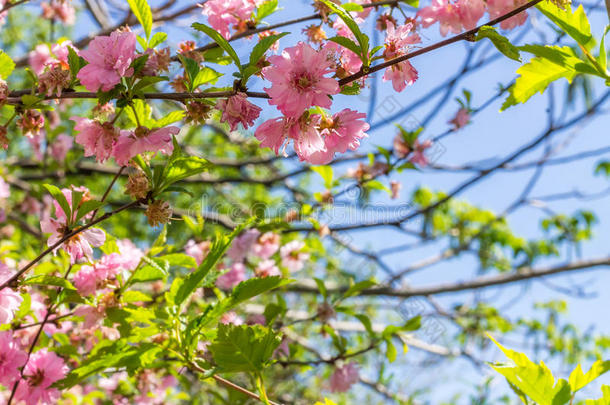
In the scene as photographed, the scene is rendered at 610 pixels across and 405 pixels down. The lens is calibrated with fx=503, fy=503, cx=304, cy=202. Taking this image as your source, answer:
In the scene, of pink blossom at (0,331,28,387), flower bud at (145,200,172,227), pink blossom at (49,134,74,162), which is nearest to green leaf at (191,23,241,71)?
flower bud at (145,200,172,227)

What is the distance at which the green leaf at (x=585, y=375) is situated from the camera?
0.79 metres

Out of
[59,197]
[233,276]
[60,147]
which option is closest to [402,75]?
[59,197]

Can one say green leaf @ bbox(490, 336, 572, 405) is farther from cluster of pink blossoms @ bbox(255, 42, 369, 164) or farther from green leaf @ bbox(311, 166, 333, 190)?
green leaf @ bbox(311, 166, 333, 190)

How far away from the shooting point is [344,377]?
224cm

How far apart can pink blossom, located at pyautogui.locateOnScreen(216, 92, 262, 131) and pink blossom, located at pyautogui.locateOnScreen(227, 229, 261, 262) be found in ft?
4.61

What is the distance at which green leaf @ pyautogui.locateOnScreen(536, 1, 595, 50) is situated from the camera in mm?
912

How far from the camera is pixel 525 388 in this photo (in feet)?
2.56

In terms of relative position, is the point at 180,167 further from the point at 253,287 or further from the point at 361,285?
the point at 361,285

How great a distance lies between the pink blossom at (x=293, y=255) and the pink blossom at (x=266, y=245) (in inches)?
2.5

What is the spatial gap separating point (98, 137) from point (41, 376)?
0.72 metres

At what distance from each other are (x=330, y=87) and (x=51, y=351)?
1.14 m

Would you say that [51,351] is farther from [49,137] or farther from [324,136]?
[49,137]

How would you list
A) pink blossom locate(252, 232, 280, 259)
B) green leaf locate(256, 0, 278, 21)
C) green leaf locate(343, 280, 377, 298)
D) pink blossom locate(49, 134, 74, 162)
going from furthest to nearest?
pink blossom locate(49, 134, 74, 162), pink blossom locate(252, 232, 280, 259), green leaf locate(343, 280, 377, 298), green leaf locate(256, 0, 278, 21)

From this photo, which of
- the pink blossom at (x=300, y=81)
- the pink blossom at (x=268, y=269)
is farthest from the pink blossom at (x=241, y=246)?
the pink blossom at (x=300, y=81)
